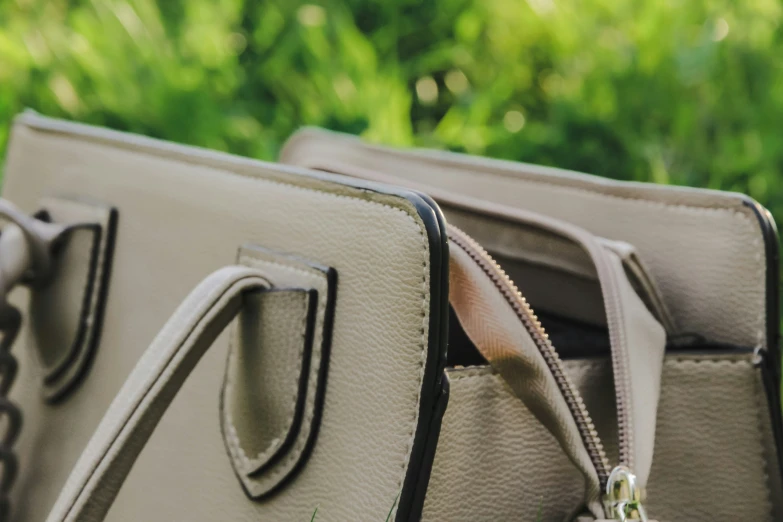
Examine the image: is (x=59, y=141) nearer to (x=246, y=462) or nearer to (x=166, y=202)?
(x=166, y=202)

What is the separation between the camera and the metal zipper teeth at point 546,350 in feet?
2.43

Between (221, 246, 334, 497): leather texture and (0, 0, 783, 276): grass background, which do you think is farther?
(0, 0, 783, 276): grass background

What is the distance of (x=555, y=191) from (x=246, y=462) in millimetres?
450

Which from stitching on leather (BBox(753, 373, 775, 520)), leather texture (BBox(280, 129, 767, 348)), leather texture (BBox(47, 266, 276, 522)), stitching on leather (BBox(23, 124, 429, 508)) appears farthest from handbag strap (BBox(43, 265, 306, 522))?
stitching on leather (BBox(753, 373, 775, 520))

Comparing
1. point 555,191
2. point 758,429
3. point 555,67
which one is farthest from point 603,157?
point 758,429

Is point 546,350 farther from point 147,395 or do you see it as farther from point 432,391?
point 147,395

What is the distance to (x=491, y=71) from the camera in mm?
2199

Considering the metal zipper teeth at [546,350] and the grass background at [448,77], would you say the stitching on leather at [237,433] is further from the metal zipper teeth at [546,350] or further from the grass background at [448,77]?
the grass background at [448,77]

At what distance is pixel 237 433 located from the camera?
780 mm

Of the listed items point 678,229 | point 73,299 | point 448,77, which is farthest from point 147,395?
point 448,77

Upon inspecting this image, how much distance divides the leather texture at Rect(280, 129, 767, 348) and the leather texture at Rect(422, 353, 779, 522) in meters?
0.05

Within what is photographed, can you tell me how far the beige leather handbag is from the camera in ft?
2.35

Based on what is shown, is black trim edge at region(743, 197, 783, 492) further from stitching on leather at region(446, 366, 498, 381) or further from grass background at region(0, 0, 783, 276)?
grass background at region(0, 0, 783, 276)

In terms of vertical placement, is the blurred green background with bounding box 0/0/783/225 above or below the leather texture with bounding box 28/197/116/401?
above
